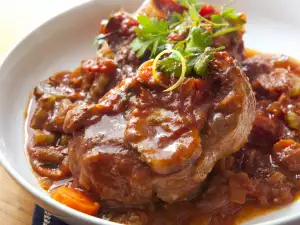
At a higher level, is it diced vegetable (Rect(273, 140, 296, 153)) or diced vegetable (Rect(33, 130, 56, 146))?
diced vegetable (Rect(33, 130, 56, 146))

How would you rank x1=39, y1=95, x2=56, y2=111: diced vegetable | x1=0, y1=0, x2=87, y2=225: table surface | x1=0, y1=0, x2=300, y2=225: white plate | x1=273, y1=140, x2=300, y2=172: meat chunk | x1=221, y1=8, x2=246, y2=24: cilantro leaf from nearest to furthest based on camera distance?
1. x1=273, y1=140, x2=300, y2=172: meat chunk
2. x1=0, y1=0, x2=300, y2=225: white plate
3. x1=39, y1=95, x2=56, y2=111: diced vegetable
4. x1=221, y1=8, x2=246, y2=24: cilantro leaf
5. x1=0, y1=0, x2=87, y2=225: table surface

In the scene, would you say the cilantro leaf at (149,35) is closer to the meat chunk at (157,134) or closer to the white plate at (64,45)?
the meat chunk at (157,134)

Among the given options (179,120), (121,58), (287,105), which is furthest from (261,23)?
(179,120)

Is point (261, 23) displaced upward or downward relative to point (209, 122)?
downward

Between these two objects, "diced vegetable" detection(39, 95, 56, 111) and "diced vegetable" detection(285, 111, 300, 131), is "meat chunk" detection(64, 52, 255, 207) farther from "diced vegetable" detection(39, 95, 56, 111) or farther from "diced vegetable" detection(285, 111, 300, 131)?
"diced vegetable" detection(39, 95, 56, 111)

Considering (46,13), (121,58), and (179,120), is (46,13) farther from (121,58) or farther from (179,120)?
(179,120)

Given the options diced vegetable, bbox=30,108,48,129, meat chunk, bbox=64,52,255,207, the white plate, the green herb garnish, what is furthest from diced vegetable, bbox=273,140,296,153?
diced vegetable, bbox=30,108,48,129

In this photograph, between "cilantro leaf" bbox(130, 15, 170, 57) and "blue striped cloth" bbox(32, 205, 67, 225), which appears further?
"cilantro leaf" bbox(130, 15, 170, 57)
